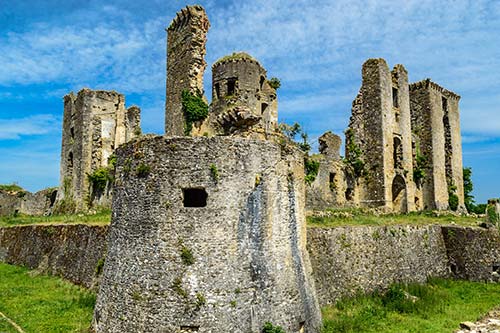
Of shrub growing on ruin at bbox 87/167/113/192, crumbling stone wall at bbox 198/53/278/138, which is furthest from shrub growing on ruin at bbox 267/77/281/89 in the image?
shrub growing on ruin at bbox 87/167/113/192

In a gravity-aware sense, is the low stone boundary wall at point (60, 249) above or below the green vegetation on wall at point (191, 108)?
below

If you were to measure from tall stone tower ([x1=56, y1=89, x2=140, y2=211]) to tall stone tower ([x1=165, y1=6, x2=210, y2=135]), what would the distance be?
32.0 ft

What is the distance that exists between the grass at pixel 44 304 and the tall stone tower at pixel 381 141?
2057 cm

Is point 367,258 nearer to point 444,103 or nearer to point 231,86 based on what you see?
point 231,86

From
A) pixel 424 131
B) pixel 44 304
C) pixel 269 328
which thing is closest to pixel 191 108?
pixel 44 304

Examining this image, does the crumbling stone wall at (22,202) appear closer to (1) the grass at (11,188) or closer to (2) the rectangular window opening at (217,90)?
(1) the grass at (11,188)

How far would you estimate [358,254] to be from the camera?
1734 centimetres

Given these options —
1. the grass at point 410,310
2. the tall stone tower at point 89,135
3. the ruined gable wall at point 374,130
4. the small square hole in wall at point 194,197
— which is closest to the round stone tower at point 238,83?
the ruined gable wall at point 374,130

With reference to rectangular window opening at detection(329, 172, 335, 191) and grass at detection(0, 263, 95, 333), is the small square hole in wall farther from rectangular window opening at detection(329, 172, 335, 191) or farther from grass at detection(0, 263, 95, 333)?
rectangular window opening at detection(329, 172, 335, 191)

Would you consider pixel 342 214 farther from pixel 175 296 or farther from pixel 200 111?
pixel 175 296

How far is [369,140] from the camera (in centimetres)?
3089

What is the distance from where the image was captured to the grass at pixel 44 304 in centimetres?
1312

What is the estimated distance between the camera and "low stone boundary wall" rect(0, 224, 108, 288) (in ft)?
59.0

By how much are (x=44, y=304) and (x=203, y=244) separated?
842 centimetres
